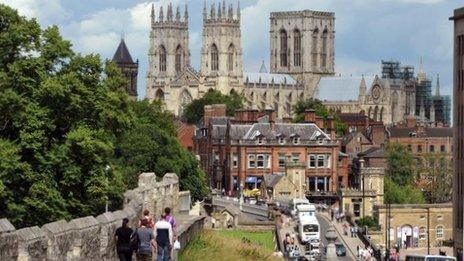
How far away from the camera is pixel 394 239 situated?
107 m

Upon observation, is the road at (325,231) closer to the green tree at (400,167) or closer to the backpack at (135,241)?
the green tree at (400,167)

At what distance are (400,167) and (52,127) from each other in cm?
10422

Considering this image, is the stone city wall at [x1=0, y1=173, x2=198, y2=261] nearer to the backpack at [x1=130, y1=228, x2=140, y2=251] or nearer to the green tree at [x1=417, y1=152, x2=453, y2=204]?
the backpack at [x1=130, y1=228, x2=140, y2=251]

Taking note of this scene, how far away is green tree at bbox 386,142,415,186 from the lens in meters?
147

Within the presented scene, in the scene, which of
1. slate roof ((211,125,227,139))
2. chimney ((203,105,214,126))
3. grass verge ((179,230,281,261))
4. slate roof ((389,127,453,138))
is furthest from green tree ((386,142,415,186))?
grass verge ((179,230,281,261))

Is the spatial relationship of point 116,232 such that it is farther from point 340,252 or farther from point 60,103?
point 340,252

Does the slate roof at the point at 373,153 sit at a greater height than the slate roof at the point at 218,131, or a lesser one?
lesser

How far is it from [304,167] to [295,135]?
11.2ft

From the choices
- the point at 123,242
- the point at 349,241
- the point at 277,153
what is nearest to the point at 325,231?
the point at 349,241

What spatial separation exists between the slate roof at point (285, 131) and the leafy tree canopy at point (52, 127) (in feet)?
251

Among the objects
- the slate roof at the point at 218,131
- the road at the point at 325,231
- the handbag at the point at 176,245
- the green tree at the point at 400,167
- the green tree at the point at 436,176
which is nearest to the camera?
the handbag at the point at 176,245

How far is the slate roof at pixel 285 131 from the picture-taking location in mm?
128875

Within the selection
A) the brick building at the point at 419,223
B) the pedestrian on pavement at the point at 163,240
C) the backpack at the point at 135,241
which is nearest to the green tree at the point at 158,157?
the brick building at the point at 419,223

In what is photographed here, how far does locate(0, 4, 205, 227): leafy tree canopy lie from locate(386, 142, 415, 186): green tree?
96.4 m
